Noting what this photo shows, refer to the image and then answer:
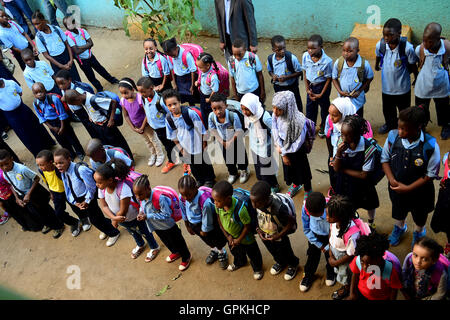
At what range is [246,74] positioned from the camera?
4984 millimetres

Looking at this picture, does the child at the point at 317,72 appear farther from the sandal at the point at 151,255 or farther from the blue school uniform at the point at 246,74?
the sandal at the point at 151,255

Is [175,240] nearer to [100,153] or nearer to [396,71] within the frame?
[100,153]

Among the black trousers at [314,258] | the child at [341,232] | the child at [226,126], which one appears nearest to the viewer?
the child at [341,232]

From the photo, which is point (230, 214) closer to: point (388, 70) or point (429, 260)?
point (429, 260)

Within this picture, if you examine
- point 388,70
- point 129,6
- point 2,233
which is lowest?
point 2,233

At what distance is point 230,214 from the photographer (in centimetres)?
336

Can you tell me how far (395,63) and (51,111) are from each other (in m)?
4.30

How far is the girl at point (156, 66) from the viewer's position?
18.0 feet

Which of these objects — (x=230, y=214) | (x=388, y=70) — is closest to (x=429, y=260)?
(x=230, y=214)

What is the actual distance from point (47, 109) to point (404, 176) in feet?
14.7

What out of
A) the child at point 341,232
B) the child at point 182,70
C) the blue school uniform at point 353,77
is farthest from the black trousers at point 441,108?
the child at point 182,70

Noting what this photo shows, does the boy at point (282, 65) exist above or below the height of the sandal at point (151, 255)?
above

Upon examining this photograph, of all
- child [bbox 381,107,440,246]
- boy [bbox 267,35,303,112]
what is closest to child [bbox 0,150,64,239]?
boy [bbox 267,35,303,112]

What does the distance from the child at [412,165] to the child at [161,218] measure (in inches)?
75.4
